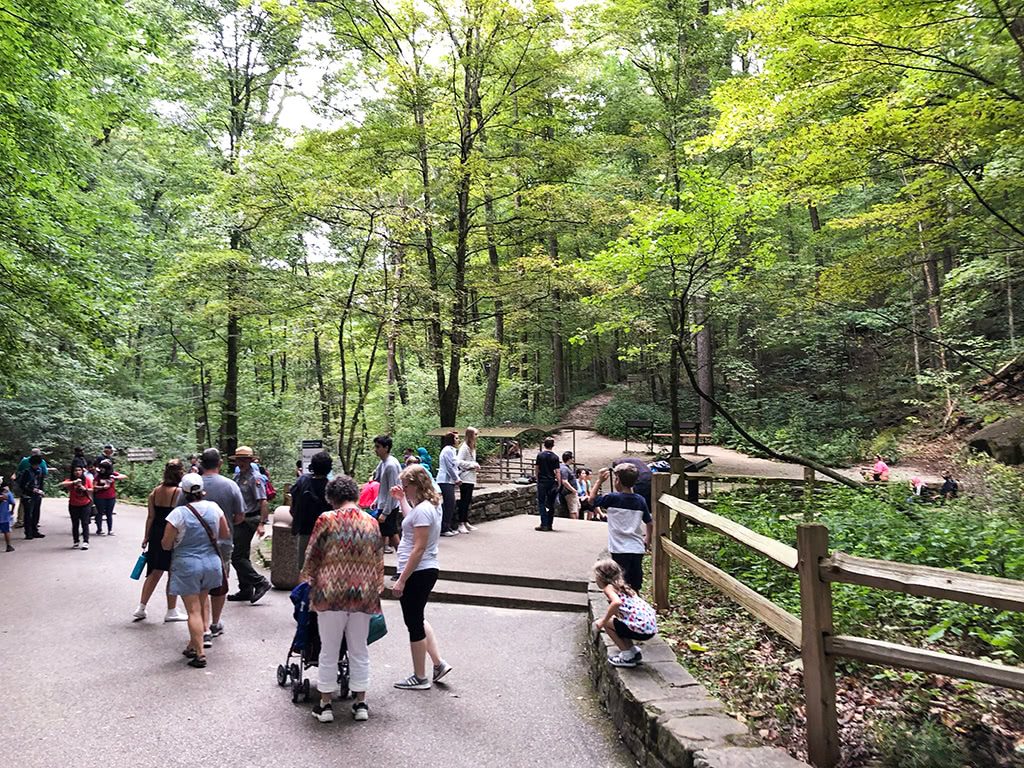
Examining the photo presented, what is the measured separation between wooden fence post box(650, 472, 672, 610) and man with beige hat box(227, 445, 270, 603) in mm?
4374

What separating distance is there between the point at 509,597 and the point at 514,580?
0.43 metres

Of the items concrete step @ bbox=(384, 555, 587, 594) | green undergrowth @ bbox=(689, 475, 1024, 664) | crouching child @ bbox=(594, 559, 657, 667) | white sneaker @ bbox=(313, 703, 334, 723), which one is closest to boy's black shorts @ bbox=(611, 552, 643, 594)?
green undergrowth @ bbox=(689, 475, 1024, 664)

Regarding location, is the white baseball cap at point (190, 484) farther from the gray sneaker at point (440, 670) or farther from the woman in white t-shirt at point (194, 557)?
the gray sneaker at point (440, 670)

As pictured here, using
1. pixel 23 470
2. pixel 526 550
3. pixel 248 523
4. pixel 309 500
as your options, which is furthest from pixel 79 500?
pixel 526 550

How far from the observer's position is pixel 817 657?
3.00 meters

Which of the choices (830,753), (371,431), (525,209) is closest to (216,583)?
(830,753)

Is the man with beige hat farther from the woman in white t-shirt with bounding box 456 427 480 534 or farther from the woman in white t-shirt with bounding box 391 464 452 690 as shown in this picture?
the woman in white t-shirt with bounding box 456 427 480 534

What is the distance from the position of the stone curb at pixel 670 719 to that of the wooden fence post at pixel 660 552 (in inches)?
41.4

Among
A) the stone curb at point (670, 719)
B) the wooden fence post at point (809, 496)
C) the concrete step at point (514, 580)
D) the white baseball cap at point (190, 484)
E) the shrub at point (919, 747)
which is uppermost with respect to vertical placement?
the white baseball cap at point (190, 484)

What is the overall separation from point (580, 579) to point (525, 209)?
1092cm

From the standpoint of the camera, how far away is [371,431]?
2220cm

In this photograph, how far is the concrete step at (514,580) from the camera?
7727 mm

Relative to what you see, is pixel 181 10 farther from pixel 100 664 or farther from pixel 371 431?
pixel 100 664

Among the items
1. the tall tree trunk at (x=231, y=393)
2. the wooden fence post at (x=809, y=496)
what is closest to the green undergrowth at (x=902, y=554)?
the wooden fence post at (x=809, y=496)
